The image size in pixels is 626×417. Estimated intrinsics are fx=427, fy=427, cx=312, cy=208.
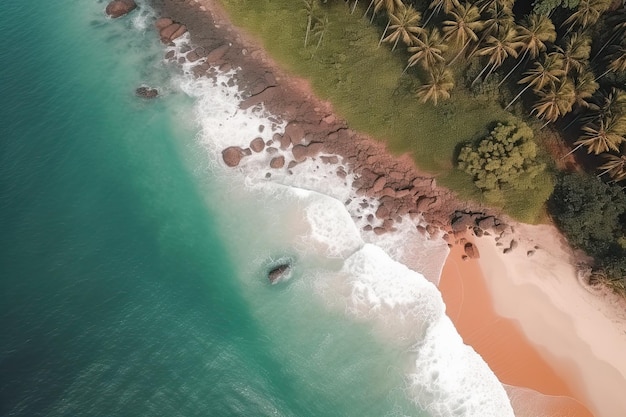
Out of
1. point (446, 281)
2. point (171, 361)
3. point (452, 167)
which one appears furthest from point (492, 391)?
point (171, 361)

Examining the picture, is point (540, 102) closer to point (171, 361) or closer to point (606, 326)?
point (606, 326)

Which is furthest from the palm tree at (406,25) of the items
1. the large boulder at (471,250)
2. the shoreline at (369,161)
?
the large boulder at (471,250)

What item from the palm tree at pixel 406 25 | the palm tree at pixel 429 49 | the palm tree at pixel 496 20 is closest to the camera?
the palm tree at pixel 496 20

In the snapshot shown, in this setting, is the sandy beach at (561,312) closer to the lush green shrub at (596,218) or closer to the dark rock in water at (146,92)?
the lush green shrub at (596,218)

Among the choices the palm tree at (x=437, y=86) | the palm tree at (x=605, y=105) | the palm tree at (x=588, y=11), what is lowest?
the palm tree at (x=437, y=86)

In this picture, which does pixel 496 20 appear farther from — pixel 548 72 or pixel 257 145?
pixel 257 145

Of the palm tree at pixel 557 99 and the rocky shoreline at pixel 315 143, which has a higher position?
the palm tree at pixel 557 99

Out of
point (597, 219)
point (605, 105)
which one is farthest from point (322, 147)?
point (597, 219)
